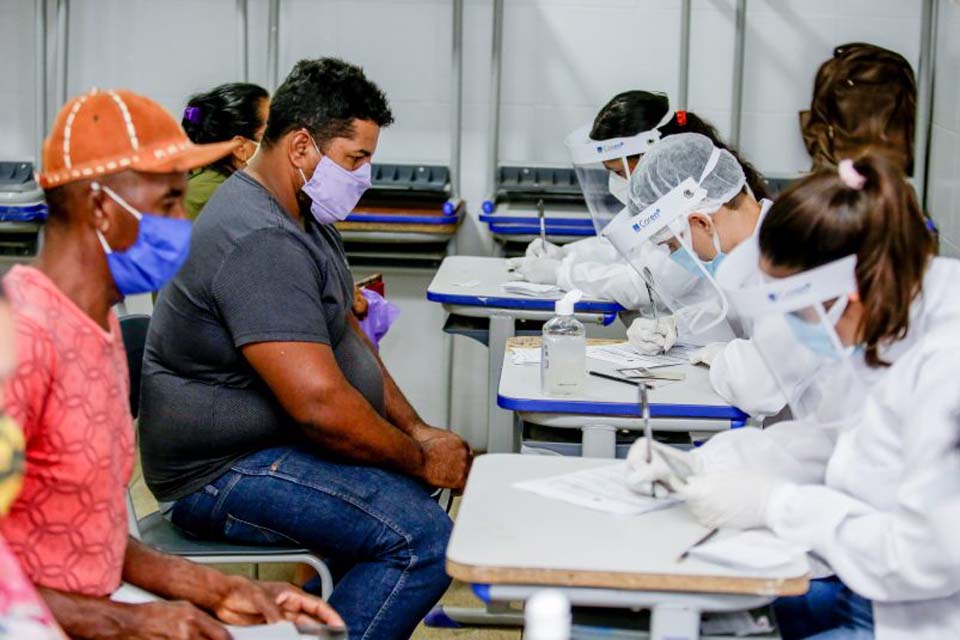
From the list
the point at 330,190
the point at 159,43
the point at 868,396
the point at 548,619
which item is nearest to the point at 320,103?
the point at 330,190

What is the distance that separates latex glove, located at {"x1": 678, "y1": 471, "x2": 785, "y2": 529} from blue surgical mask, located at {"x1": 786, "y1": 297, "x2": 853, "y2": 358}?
20cm

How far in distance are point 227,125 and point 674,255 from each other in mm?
1297

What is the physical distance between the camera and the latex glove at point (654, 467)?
180 centimetres

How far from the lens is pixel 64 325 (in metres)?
1.54

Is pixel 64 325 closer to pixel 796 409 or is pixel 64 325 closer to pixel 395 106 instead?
pixel 796 409

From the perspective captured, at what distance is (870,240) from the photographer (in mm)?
1663

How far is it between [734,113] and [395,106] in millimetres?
1215

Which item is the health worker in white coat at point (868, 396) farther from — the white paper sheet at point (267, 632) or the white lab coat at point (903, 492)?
the white paper sheet at point (267, 632)

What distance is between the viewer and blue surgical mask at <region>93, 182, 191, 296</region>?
160 cm

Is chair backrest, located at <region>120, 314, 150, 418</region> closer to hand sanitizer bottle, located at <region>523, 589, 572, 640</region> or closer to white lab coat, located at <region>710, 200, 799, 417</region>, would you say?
white lab coat, located at <region>710, 200, 799, 417</region>

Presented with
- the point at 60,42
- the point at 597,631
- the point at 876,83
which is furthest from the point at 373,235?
the point at 597,631

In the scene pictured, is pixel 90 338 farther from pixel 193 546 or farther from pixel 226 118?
pixel 226 118

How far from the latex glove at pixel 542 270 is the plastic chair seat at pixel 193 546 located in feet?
5.30

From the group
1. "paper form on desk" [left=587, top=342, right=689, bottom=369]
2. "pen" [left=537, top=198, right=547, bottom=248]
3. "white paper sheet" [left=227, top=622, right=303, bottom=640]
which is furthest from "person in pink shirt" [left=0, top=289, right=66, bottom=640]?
"pen" [left=537, top=198, right=547, bottom=248]
